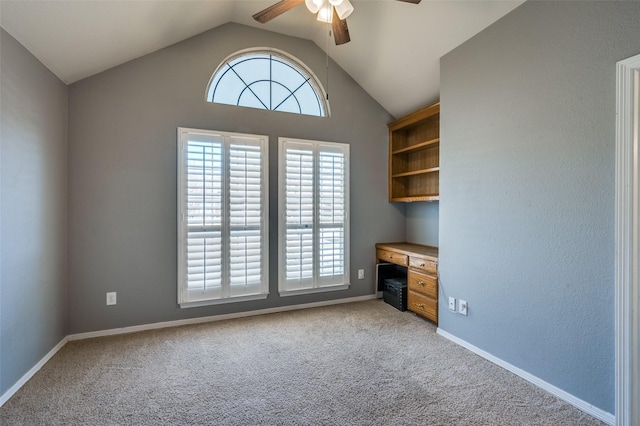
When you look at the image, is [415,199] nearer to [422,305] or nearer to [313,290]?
[422,305]

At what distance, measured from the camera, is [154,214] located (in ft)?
9.83

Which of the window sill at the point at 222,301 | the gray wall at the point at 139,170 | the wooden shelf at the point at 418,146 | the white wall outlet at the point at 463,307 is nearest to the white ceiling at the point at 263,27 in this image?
the gray wall at the point at 139,170

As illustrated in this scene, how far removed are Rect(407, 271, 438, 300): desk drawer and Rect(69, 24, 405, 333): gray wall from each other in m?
1.57

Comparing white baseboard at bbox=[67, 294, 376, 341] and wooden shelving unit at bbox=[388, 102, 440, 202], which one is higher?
wooden shelving unit at bbox=[388, 102, 440, 202]

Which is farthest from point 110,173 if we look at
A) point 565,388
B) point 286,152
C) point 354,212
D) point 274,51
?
point 565,388

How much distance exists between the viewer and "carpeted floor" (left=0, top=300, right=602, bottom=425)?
1753 mm

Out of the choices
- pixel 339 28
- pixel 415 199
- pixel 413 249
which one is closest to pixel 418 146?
pixel 415 199

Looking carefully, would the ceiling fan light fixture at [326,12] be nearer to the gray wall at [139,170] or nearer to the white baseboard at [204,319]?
Result: the gray wall at [139,170]

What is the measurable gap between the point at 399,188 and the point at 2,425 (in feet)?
13.2

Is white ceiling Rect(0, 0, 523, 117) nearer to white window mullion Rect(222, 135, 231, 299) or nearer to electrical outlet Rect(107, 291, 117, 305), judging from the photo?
white window mullion Rect(222, 135, 231, 299)

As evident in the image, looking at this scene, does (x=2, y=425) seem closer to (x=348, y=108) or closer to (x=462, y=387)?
(x=462, y=387)

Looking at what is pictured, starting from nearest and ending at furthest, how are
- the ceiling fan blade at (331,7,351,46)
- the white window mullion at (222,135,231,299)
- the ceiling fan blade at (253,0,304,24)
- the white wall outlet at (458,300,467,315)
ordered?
the ceiling fan blade at (253,0,304,24)
the ceiling fan blade at (331,7,351,46)
the white wall outlet at (458,300,467,315)
the white window mullion at (222,135,231,299)

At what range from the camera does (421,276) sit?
126 inches

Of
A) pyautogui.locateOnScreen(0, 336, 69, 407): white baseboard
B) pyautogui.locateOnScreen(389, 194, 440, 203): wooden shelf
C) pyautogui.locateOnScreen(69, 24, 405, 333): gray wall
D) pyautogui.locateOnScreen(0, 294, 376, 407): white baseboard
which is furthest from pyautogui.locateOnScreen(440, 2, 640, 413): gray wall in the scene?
pyautogui.locateOnScreen(0, 336, 69, 407): white baseboard
